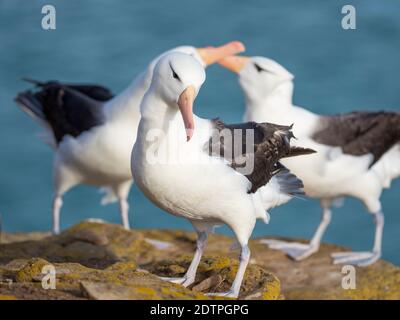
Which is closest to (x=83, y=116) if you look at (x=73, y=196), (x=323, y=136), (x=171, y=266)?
(x=323, y=136)

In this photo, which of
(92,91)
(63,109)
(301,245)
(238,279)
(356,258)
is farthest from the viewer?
(92,91)

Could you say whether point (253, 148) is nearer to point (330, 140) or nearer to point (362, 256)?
point (330, 140)

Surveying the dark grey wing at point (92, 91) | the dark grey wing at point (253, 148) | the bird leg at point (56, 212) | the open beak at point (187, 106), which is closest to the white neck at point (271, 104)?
the dark grey wing at point (92, 91)

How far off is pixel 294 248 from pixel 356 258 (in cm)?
60

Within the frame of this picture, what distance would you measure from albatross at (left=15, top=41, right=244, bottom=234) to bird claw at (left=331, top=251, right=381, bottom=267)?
2130 mm

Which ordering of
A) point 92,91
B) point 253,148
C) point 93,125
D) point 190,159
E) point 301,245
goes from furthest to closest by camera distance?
1. point 92,91
2. point 301,245
3. point 93,125
4. point 253,148
5. point 190,159

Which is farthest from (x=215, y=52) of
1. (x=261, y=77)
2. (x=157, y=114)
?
(x=157, y=114)

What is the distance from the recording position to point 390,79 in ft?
56.0

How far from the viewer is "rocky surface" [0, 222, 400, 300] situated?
→ 5.50 metres

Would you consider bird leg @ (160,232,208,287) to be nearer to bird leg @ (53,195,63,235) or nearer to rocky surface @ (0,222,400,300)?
rocky surface @ (0,222,400,300)

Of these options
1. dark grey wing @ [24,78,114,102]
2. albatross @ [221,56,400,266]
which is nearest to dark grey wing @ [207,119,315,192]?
albatross @ [221,56,400,266]

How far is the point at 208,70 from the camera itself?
17.8 metres
